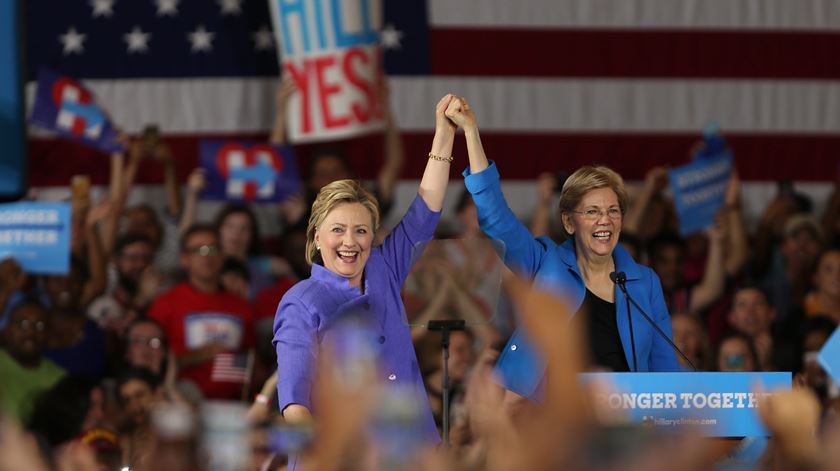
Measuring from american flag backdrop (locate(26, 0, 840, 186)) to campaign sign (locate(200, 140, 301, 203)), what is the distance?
0.52m

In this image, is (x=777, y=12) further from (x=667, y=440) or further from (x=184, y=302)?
(x=667, y=440)

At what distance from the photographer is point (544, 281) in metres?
3.36

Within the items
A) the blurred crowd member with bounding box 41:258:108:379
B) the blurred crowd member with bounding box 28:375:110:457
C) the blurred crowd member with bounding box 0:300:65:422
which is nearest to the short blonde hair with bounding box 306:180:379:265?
the blurred crowd member with bounding box 28:375:110:457

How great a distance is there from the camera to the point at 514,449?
3.36 feet

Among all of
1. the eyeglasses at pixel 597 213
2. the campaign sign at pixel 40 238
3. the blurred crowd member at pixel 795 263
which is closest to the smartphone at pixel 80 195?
the campaign sign at pixel 40 238

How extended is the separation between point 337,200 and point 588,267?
2.38ft

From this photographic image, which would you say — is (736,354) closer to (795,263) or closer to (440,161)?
(795,263)

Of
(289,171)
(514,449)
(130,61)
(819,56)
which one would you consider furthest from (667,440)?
(819,56)

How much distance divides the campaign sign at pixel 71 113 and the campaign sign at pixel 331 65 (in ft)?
2.73

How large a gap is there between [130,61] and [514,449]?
628 cm

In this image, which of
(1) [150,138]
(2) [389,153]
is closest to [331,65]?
(2) [389,153]

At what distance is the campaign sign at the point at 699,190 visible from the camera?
6.28 meters

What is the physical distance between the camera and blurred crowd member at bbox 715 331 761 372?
5.41 metres

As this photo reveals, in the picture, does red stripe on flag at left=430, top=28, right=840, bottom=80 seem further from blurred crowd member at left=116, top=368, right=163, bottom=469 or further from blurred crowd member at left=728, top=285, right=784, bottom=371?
blurred crowd member at left=116, top=368, right=163, bottom=469
